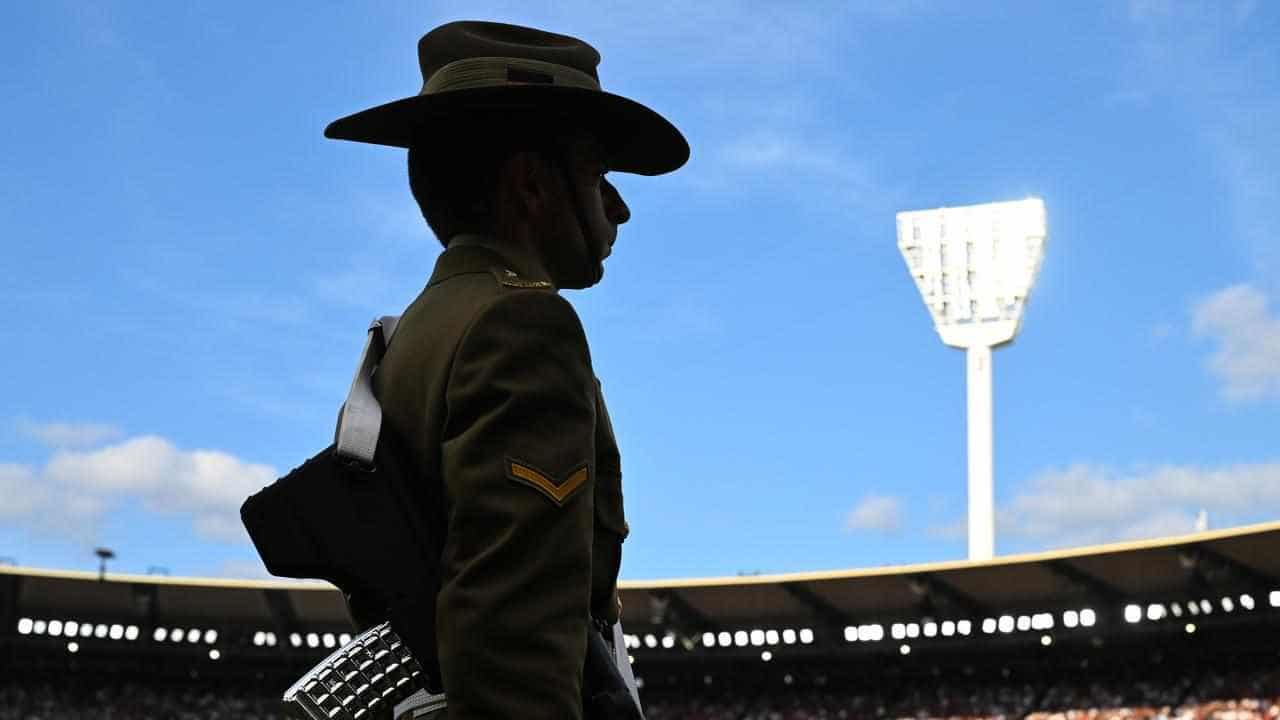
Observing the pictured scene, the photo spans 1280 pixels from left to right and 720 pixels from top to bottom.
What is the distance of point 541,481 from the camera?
2.35 metres

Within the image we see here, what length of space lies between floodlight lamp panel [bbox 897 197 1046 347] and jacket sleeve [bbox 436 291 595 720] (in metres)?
48.6

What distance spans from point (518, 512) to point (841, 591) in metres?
34.8

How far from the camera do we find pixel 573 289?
290 cm

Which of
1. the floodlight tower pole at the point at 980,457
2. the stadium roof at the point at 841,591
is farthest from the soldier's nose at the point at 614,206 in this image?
the floodlight tower pole at the point at 980,457

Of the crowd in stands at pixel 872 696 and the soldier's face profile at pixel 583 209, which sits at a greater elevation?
the crowd in stands at pixel 872 696

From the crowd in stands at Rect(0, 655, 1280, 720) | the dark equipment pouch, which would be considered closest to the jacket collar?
the dark equipment pouch

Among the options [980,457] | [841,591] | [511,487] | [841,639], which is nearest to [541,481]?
[511,487]

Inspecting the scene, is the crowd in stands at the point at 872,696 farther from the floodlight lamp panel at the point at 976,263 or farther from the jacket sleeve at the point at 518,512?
the jacket sleeve at the point at 518,512

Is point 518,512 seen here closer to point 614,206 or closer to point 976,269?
point 614,206

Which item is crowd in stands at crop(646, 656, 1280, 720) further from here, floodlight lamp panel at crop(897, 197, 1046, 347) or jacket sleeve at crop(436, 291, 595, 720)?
jacket sleeve at crop(436, 291, 595, 720)

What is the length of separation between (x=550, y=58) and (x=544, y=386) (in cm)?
71

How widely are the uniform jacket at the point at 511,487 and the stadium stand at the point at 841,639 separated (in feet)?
102

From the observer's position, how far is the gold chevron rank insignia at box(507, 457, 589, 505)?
235 cm

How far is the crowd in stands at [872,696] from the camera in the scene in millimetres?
33588
